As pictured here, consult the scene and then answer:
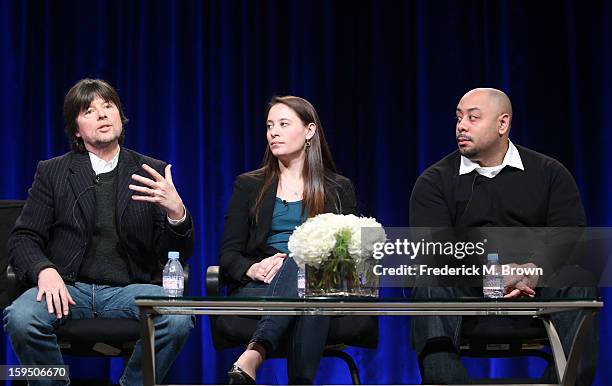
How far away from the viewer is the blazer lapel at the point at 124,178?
3.46m

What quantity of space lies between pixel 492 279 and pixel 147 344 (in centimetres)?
127

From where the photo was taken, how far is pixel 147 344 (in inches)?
105

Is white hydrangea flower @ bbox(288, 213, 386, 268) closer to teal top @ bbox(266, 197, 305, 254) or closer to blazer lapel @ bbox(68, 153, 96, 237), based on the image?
teal top @ bbox(266, 197, 305, 254)

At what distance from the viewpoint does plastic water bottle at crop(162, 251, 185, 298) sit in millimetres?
3170

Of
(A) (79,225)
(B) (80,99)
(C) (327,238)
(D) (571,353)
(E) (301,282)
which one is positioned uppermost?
(B) (80,99)

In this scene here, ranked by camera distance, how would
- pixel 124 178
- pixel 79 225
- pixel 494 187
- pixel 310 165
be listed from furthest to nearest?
pixel 310 165 < pixel 494 187 < pixel 124 178 < pixel 79 225

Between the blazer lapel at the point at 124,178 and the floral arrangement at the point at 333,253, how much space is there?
0.92 meters

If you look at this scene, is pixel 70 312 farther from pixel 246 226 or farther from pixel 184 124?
pixel 184 124

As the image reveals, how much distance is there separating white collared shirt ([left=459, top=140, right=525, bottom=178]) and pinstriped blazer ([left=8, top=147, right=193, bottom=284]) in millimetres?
1131

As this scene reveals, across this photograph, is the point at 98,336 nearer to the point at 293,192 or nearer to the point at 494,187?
the point at 293,192

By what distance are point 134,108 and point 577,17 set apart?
2362 mm

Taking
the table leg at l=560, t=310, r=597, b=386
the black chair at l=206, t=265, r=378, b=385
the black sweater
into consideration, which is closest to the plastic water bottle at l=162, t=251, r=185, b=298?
the black chair at l=206, t=265, r=378, b=385

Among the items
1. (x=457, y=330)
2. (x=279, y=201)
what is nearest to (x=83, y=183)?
(x=279, y=201)

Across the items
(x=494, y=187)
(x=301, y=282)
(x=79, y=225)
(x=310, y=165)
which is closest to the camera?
(x=301, y=282)
